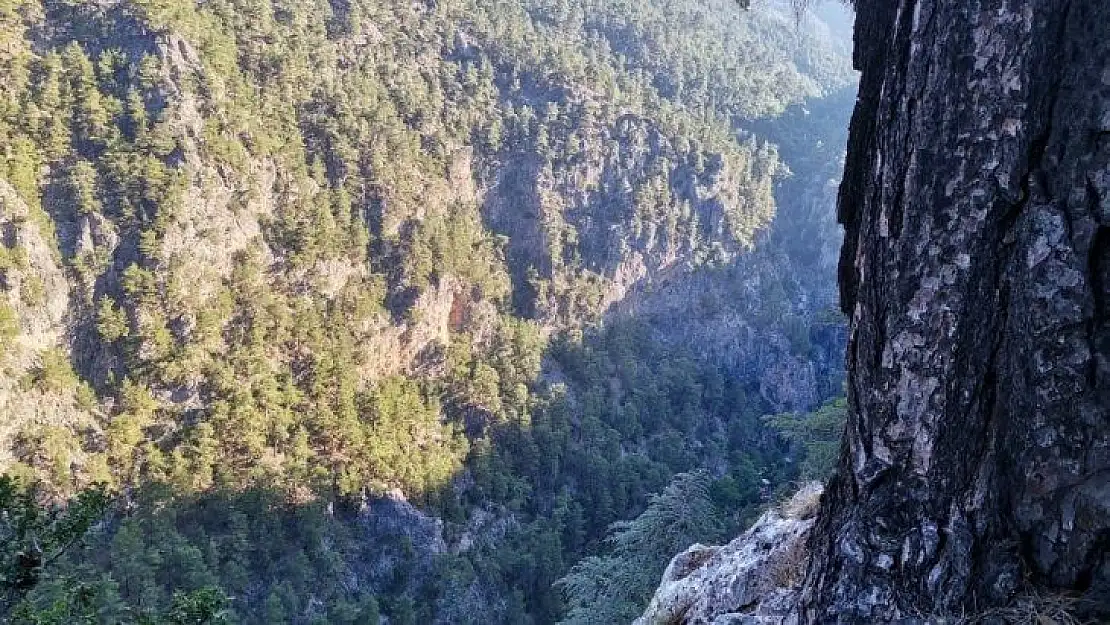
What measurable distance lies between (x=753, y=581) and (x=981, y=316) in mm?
2222

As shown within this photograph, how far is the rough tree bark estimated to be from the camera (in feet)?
8.61

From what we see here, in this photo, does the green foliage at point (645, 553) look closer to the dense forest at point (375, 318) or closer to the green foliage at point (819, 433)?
the dense forest at point (375, 318)

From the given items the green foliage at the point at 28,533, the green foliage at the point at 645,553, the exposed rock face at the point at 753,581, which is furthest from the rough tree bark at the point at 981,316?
the green foliage at the point at 645,553

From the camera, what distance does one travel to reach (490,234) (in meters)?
56.1

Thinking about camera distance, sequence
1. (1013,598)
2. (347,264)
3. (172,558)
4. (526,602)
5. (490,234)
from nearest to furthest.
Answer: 1. (1013,598)
2. (172,558)
3. (526,602)
4. (347,264)
5. (490,234)

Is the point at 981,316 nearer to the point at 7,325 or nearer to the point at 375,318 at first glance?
the point at 7,325

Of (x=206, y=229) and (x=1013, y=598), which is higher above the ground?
(x=1013, y=598)

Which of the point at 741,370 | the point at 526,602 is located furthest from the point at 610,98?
the point at 526,602

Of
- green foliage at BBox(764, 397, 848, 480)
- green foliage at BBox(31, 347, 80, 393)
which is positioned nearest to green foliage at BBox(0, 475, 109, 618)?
green foliage at BBox(764, 397, 848, 480)

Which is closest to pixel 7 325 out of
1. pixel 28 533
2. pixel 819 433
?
pixel 819 433

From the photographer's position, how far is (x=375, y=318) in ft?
146

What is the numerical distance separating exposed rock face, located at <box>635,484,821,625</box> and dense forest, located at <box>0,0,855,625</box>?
996 centimetres

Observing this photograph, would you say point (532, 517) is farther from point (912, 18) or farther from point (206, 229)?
point (912, 18)

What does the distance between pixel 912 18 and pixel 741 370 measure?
224ft
